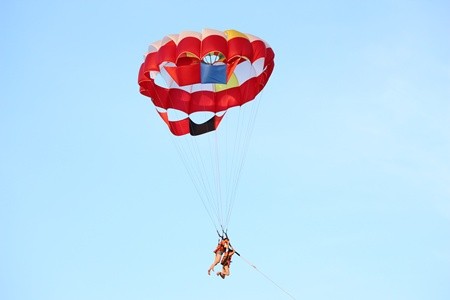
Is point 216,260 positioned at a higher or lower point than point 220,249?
lower

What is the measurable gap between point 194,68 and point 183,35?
1.05 meters

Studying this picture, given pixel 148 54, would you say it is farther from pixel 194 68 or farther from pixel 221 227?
pixel 221 227

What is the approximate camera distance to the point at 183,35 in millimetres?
23406

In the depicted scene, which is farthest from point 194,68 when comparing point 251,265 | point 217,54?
point 251,265

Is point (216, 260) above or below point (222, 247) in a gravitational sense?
below

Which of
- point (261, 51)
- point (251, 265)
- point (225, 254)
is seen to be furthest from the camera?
point (261, 51)

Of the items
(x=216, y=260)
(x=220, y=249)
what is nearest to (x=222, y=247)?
(x=220, y=249)

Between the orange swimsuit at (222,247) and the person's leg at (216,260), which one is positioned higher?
the orange swimsuit at (222,247)

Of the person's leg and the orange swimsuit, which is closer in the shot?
the person's leg

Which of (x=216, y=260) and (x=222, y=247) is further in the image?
(x=222, y=247)

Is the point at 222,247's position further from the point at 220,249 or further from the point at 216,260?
the point at 216,260

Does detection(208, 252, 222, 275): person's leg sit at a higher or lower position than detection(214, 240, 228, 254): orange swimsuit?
lower

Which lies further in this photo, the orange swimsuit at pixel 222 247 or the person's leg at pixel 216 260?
the orange swimsuit at pixel 222 247

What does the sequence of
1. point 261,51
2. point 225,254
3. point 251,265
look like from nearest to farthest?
point 251,265, point 225,254, point 261,51
